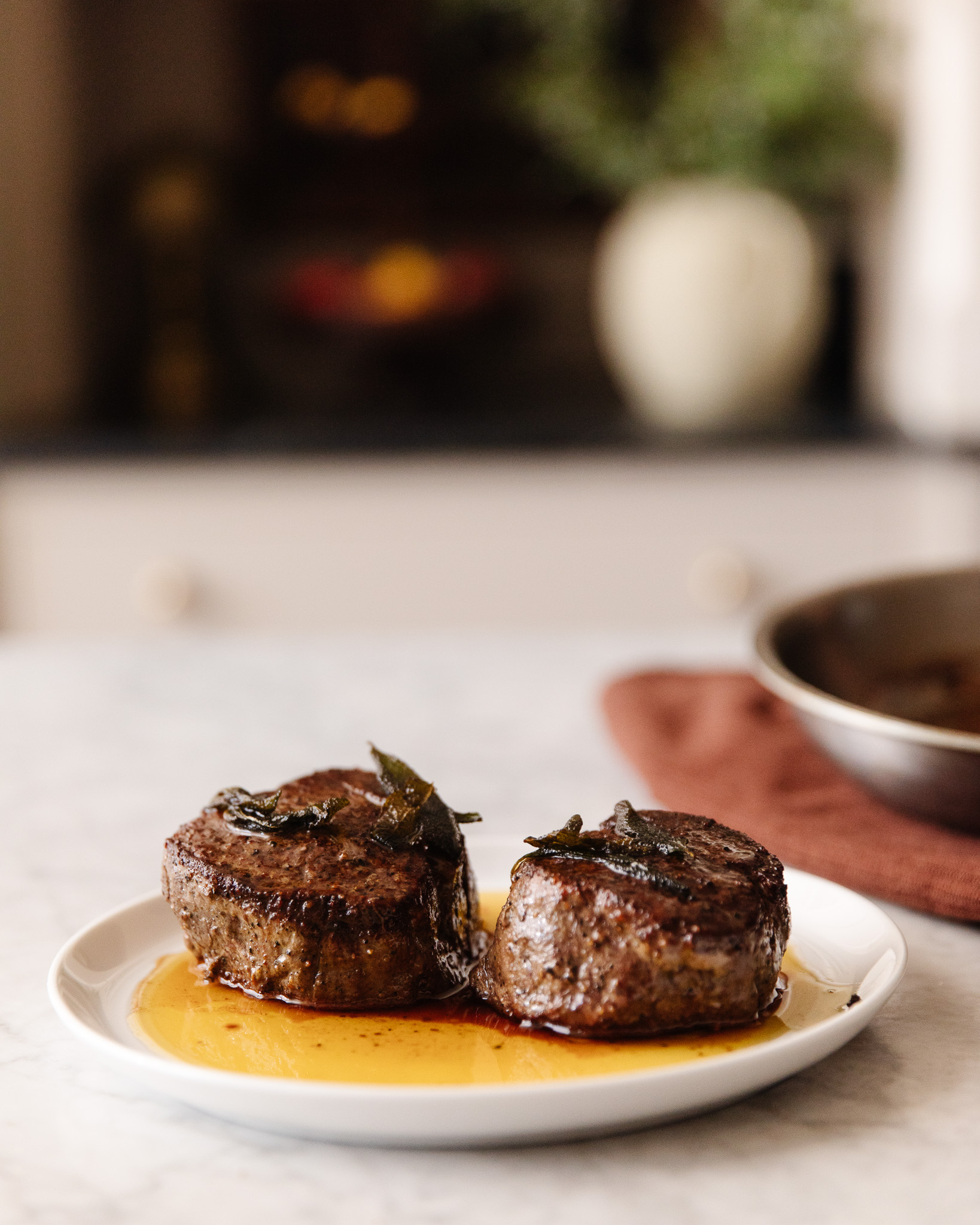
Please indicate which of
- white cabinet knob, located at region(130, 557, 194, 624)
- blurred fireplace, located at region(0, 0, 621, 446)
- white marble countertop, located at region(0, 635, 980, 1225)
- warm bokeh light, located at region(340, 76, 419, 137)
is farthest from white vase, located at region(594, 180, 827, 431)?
white marble countertop, located at region(0, 635, 980, 1225)

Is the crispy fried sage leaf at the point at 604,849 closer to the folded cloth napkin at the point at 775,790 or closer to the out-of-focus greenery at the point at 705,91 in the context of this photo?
the folded cloth napkin at the point at 775,790

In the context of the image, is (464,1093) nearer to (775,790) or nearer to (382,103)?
(775,790)

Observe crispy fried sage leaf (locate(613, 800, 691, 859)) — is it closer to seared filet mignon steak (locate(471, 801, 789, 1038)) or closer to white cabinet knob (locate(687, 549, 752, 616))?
seared filet mignon steak (locate(471, 801, 789, 1038))

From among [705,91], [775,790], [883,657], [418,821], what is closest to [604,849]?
[418,821]

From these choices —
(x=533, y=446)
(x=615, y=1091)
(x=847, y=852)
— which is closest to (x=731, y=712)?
(x=847, y=852)

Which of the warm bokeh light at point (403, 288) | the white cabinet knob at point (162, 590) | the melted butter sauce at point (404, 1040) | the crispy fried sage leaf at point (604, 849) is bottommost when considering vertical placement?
the white cabinet knob at point (162, 590)

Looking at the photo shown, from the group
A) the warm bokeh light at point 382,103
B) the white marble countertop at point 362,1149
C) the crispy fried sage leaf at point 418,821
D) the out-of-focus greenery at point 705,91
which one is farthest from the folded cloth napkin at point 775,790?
the warm bokeh light at point 382,103

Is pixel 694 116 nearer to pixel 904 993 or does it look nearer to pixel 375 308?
pixel 375 308
